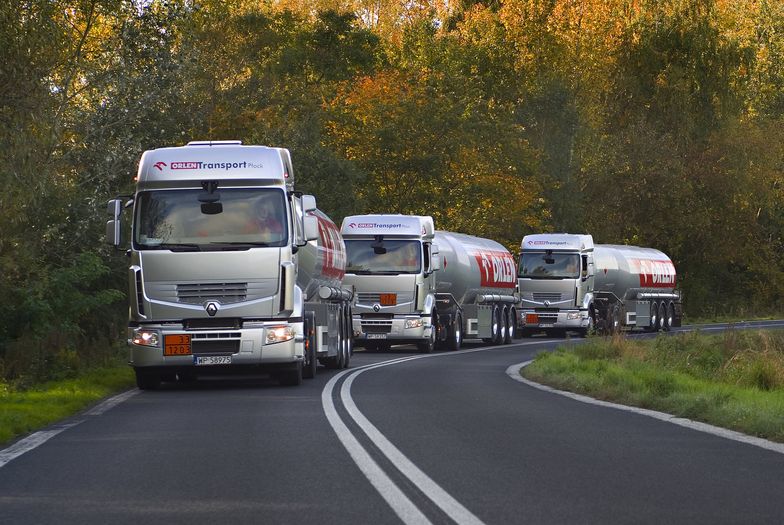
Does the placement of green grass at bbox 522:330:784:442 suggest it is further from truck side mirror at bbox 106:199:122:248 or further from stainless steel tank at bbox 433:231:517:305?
truck side mirror at bbox 106:199:122:248

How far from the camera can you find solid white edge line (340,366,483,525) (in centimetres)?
905

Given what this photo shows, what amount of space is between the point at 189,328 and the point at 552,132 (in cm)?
4312

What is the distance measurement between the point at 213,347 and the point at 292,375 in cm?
161

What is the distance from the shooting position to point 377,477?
10891mm

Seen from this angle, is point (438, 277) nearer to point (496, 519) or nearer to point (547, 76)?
point (547, 76)

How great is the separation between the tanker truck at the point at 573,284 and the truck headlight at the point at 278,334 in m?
24.9

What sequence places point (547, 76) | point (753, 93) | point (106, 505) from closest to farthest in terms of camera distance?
point (106, 505) → point (547, 76) → point (753, 93)

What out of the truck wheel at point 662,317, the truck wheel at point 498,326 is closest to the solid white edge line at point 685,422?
the truck wheel at point 498,326

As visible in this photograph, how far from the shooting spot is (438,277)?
1522 inches

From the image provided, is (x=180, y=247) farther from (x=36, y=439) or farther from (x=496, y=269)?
(x=496, y=269)

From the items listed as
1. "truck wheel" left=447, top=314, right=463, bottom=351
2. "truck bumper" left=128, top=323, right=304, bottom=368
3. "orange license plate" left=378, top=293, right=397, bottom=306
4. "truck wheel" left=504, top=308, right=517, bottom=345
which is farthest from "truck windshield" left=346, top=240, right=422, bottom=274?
"truck bumper" left=128, top=323, right=304, bottom=368

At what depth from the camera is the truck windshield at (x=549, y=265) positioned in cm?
4744

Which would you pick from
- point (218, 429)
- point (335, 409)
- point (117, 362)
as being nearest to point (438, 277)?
point (117, 362)

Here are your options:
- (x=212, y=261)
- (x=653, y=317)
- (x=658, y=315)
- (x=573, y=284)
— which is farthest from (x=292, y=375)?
(x=658, y=315)
